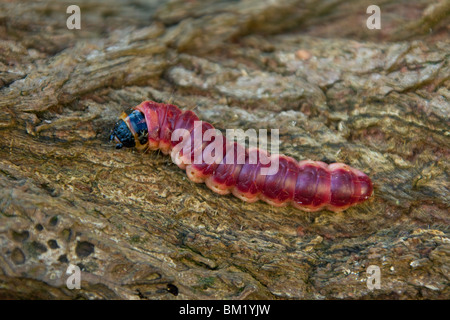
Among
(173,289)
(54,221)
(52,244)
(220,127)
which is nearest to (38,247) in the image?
(52,244)

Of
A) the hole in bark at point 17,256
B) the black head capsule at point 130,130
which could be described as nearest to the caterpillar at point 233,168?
the black head capsule at point 130,130

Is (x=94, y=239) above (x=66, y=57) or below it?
below

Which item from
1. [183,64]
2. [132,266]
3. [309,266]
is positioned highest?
[183,64]

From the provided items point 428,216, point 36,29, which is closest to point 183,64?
point 36,29

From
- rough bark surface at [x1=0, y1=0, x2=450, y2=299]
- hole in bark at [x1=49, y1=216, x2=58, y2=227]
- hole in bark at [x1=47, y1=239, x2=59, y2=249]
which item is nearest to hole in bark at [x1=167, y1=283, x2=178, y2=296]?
rough bark surface at [x1=0, y1=0, x2=450, y2=299]

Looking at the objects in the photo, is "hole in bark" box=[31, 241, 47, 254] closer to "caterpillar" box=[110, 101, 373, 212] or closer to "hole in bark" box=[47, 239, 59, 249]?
"hole in bark" box=[47, 239, 59, 249]

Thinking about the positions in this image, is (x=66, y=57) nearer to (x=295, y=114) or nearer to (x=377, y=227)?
(x=295, y=114)

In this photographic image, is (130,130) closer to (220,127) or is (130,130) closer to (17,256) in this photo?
(220,127)
